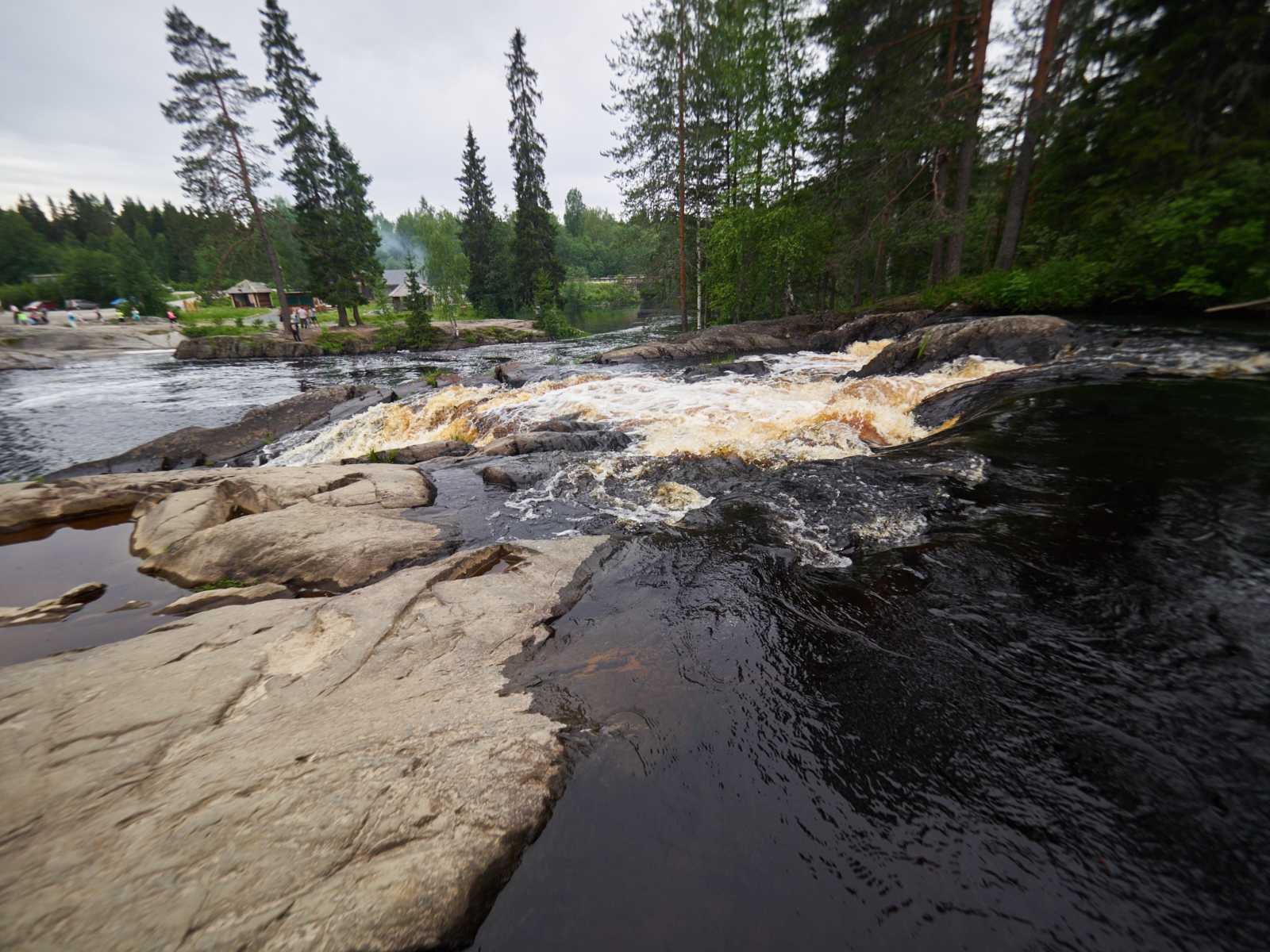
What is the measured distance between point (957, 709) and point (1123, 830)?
0.77m

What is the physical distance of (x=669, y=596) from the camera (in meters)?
4.23

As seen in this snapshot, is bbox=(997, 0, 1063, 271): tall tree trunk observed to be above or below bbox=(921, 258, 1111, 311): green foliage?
above

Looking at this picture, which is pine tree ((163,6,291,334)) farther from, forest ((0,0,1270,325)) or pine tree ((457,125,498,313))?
pine tree ((457,125,498,313))

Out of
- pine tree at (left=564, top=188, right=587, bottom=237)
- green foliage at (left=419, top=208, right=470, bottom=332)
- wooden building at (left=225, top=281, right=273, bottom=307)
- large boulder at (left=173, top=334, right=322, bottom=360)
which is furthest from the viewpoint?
pine tree at (left=564, top=188, right=587, bottom=237)

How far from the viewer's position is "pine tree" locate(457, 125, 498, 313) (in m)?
47.2

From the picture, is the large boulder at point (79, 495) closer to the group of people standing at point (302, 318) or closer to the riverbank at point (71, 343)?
the group of people standing at point (302, 318)

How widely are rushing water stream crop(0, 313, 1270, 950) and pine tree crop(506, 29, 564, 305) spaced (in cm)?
4165

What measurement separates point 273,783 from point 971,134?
68.1 feet

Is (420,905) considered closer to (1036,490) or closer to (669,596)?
(669,596)

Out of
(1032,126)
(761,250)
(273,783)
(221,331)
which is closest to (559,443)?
(273,783)

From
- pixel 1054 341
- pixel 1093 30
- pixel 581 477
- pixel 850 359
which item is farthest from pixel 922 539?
pixel 1093 30

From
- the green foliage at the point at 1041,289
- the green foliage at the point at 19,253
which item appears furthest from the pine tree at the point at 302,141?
the green foliage at the point at 19,253

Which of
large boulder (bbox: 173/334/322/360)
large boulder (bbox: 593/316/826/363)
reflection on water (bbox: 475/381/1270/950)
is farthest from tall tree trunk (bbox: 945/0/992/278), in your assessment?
large boulder (bbox: 173/334/322/360)

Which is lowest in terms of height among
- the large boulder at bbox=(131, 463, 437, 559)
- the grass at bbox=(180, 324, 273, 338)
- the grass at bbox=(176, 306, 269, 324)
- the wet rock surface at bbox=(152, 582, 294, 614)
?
the wet rock surface at bbox=(152, 582, 294, 614)
